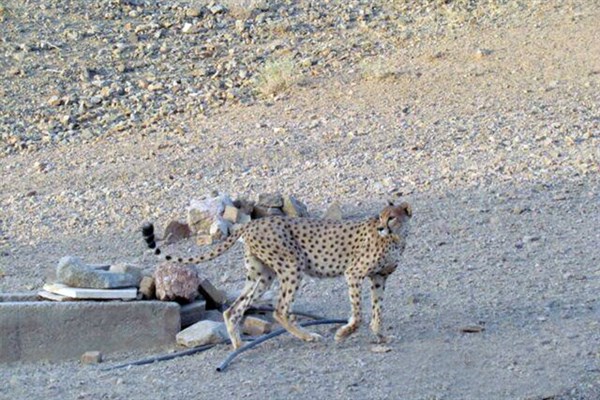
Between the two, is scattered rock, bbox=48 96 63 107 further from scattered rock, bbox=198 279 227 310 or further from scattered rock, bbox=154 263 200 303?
scattered rock, bbox=154 263 200 303

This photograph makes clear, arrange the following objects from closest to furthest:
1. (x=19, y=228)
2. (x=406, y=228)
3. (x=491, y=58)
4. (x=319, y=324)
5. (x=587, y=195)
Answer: (x=406, y=228), (x=319, y=324), (x=587, y=195), (x=19, y=228), (x=491, y=58)

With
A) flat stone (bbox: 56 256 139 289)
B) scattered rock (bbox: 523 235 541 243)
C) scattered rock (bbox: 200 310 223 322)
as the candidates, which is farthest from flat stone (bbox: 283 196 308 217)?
flat stone (bbox: 56 256 139 289)

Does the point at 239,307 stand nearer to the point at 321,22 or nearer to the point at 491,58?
the point at 491,58

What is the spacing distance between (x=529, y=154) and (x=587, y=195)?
1.85 meters

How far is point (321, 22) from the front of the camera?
858 inches

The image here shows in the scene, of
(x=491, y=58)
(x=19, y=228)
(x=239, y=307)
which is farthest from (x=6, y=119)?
(x=239, y=307)

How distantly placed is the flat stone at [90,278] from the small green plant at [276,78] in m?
9.01

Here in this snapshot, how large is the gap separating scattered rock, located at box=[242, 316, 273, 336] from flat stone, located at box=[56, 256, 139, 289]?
0.93 metres

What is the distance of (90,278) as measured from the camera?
33.7 feet

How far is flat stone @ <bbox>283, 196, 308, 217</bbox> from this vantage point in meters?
13.4

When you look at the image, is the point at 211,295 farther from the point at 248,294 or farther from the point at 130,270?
the point at 248,294

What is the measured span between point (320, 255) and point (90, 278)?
178cm

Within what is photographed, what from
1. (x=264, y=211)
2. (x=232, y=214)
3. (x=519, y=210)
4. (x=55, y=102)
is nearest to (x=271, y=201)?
(x=264, y=211)

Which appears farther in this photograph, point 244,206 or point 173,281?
point 244,206
